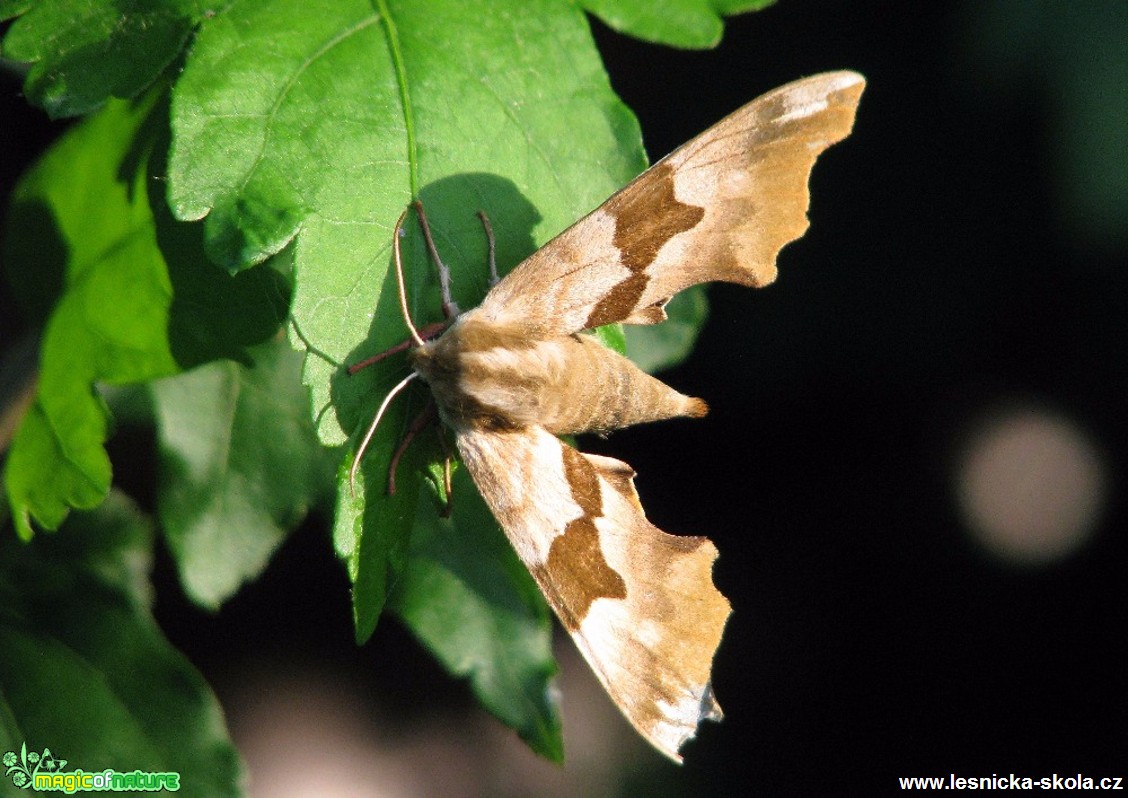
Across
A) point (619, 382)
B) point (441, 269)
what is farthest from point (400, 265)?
point (619, 382)

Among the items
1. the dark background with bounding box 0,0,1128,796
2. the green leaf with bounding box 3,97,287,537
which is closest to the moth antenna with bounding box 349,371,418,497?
the green leaf with bounding box 3,97,287,537

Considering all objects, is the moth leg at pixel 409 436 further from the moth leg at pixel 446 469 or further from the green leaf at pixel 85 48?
the green leaf at pixel 85 48

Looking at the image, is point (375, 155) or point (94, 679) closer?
point (375, 155)

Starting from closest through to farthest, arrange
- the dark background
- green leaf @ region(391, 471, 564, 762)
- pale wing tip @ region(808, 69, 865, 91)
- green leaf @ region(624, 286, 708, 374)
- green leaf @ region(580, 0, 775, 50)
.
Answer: pale wing tip @ region(808, 69, 865, 91) → green leaf @ region(580, 0, 775, 50) → green leaf @ region(391, 471, 564, 762) → green leaf @ region(624, 286, 708, 374) → the dark background

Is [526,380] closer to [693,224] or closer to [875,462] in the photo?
[693,224]

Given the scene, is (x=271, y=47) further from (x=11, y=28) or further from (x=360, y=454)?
(x=360, y=454)

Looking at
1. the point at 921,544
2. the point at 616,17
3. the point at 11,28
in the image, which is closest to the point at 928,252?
the point at 921,544

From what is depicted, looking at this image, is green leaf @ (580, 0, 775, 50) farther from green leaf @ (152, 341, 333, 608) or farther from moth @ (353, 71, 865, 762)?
green leaf @ (152, 341, 333, 608)

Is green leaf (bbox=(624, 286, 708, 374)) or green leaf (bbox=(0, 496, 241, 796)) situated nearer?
green leaf (bbox=(0, 496, 241, 796))
